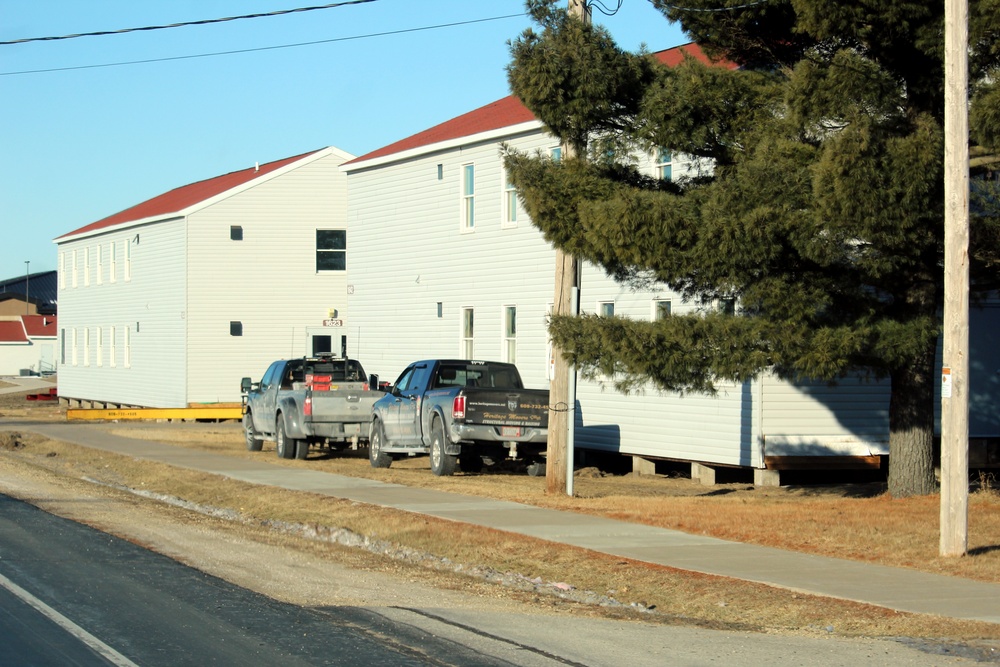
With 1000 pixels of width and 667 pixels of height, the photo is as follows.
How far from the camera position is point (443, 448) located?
70.0 ft

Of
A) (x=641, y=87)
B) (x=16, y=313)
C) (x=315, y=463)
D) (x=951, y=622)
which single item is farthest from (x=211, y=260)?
(x=16, y=313)

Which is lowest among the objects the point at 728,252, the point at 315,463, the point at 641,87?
the point at 315,463

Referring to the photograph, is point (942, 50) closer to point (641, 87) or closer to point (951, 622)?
point (641, 87)

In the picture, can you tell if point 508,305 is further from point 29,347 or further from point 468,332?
point 29,347

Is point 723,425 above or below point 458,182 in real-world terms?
below

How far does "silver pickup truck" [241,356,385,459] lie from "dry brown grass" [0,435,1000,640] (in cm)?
533

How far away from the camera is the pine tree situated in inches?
560

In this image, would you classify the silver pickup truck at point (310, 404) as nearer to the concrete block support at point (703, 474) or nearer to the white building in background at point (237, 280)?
the concrete block support at point (703, 474)

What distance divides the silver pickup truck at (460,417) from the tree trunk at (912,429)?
593 cm

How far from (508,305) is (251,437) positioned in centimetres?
640

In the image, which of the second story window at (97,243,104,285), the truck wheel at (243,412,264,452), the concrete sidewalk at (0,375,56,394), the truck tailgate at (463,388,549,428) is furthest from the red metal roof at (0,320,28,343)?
the truck tailgate at (463,388,549,428)

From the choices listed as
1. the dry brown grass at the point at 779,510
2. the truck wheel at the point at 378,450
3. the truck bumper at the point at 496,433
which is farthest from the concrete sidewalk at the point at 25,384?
the truck bumper at the point at 496,433

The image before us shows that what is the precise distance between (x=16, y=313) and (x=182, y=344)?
78.5m

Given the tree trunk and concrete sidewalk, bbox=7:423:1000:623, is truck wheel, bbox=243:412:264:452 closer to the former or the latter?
concrete sidewalk, bbox=7:423:1000:623
